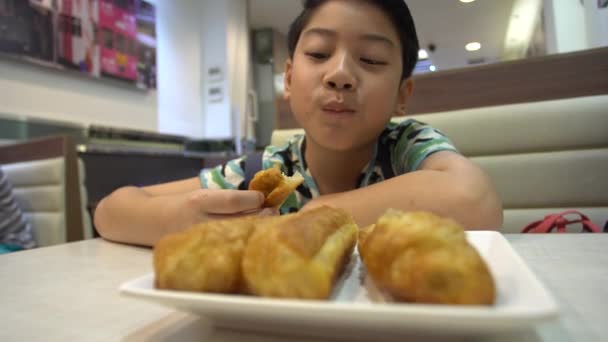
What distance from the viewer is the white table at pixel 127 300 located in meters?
0.26

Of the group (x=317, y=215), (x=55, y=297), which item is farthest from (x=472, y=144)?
(x=55, y=297)

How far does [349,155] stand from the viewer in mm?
904

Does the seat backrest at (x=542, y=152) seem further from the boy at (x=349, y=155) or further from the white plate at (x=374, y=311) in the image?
the white plate at (x=374, y=311)

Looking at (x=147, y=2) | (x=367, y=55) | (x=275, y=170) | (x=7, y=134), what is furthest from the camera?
(x=147, y=2)

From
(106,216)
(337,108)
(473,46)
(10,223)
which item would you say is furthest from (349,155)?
(10,223)

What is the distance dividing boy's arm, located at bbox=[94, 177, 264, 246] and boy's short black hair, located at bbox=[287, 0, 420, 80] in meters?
0.48

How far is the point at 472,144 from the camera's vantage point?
4.22 feet

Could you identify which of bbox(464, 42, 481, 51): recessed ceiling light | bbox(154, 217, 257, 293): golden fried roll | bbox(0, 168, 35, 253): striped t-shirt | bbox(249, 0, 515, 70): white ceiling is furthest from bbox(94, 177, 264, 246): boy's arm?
bbox(464, 42, 481, 51): recessed ceiling light

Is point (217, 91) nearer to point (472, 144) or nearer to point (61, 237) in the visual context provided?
point (61, 237)

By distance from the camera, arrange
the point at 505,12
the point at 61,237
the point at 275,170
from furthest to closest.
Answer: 1. the point at 61,237
2. the point at 505,12
3. the point at 275,170

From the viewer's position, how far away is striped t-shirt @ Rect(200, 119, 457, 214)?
0.82 metres

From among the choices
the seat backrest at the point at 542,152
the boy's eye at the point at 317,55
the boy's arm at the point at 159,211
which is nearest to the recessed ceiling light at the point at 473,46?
the seat backrest at the point at 542,152

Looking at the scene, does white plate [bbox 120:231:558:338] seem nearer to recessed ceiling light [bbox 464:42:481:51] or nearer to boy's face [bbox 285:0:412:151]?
boy's face [bbox 285:0:412:151]

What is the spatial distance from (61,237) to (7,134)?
42.8 inches
